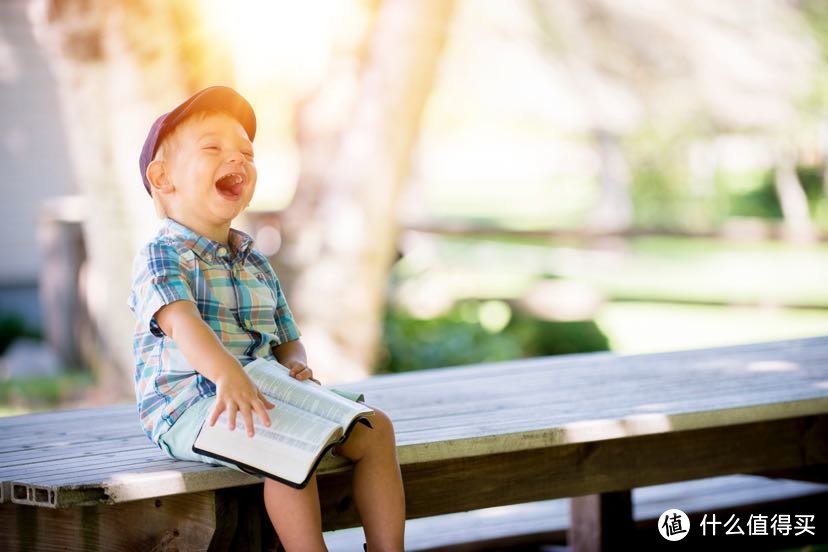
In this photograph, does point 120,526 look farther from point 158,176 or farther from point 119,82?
point 119,82

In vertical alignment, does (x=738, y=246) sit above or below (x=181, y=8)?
above

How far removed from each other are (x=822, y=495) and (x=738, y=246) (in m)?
16.0

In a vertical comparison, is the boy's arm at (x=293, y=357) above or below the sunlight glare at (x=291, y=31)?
below

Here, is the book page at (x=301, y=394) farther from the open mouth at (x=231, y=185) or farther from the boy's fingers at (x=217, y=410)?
the open mouth at (x=231, y=185)

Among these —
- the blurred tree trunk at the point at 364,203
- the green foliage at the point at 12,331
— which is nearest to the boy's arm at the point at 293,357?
the blurred tree trunk at the point at 364,203

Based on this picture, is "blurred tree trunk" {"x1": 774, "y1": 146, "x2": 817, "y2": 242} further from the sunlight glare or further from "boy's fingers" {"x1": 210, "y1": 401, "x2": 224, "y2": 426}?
"boy's fingers" {"x1": 210, "y1": 401, "x2": 224, "y2": 426}

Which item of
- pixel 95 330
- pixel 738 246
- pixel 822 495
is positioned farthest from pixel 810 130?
pixel 822 495

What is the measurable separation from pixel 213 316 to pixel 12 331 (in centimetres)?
855

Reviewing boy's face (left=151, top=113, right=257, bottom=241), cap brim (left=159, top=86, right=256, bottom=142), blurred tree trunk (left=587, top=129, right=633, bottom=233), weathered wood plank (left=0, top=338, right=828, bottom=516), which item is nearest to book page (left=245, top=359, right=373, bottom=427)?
weathered wood plank (left=0, top=338, right=828, bottom=516)

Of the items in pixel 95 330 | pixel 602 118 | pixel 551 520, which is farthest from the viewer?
pixel 602 118

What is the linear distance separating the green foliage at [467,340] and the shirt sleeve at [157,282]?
5.79m

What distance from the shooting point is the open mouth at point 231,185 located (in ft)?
9.16

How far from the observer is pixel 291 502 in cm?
253

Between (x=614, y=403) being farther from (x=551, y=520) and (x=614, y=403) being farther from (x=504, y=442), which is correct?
(x=551, y=520)
